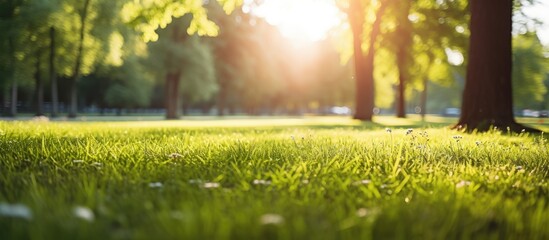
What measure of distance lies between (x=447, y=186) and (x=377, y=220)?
1.24 m

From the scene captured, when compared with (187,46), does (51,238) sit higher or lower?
lower

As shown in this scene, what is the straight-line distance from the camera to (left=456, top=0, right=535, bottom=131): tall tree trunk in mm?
10117

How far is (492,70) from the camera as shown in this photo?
1012 centimetres

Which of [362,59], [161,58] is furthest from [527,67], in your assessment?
[161,58]

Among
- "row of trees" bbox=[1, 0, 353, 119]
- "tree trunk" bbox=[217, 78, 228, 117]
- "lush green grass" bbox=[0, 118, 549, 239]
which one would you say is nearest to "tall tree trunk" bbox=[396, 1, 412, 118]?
"row of trees" bbox=[1, 0, 353, 119]

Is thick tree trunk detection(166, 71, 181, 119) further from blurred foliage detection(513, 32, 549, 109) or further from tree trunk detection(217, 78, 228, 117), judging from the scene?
blurred foliage detection(513, 32, 549, 109)

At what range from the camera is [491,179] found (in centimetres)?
371

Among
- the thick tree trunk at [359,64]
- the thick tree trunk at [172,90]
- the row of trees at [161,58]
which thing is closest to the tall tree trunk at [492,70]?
the row of trees at [161,58]

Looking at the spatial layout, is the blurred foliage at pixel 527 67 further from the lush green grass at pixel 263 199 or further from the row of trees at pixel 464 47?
the lush green grass at pixel 263 199

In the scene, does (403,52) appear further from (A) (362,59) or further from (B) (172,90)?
(B) (172,90)

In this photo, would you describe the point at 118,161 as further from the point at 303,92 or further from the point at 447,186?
the point at 303,92

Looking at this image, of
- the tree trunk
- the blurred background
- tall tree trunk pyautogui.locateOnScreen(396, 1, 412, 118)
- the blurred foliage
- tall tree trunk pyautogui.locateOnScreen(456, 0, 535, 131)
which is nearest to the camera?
tall tree trunk pyautogui.locateOnScreen(456, 0, 535, 131)

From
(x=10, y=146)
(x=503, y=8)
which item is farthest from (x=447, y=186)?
(x=503, y=8)

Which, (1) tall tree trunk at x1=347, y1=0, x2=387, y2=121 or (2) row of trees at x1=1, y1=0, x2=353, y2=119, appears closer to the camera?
(1) tall tree trunk at x1=347, y1=0, x2=387, y2=121
